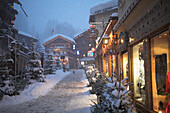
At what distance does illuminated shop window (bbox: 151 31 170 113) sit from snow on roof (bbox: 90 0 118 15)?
18.0m

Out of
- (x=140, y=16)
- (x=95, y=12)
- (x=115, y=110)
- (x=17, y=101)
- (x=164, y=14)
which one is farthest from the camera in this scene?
(x=95, y=12)

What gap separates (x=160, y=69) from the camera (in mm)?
4969

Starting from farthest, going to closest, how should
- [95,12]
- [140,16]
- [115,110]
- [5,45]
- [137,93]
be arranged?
1. [95,12]
2. [5,45]
3. [137,93]
4. [140,16]
5. [115,110]

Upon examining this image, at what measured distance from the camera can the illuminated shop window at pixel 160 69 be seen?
14.8ft

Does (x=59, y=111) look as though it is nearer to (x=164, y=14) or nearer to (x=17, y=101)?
(x=17, y=101)

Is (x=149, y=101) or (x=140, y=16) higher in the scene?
(x=140, y=16)

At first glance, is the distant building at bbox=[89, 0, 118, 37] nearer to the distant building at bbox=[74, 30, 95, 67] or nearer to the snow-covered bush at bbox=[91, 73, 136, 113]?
the snow-covered bush at bbox=[91, 73, 136, 113]

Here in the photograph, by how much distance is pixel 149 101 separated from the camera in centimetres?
541

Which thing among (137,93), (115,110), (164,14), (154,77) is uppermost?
(164,14)

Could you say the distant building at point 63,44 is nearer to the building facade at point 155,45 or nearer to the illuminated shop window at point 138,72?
the illuminated shop window at point 138,72

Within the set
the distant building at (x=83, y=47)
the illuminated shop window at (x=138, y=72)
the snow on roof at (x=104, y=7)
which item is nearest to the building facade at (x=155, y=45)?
the illuminated shop window at (x=138, y=72)

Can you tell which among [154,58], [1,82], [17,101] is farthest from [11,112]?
[154,58]

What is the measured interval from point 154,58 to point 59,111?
4.83 meters

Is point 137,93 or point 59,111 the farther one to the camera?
point 137,93
